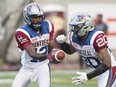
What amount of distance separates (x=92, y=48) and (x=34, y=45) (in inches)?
38.0

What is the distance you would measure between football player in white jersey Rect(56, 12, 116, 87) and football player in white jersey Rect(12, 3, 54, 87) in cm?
Result: 54

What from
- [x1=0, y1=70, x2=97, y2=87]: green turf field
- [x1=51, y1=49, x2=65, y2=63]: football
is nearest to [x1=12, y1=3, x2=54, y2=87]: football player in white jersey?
[x1=51, y1=49, x2=65, y2=63]: football

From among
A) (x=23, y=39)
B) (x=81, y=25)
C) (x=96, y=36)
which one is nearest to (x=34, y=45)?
(x=23, y=39)

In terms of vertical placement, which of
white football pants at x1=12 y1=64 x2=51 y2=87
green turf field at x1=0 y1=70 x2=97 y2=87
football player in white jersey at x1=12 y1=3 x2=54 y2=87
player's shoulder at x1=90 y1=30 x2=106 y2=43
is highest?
player's shoulder at x1=90 y1=30 x2=106 y2=43

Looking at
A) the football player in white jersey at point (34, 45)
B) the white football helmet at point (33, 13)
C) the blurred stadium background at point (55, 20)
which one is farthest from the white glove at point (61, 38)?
the blurred stadium background at point (55, 20)

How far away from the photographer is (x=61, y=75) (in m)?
12.6

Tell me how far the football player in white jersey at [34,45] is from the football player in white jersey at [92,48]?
54 centimetres

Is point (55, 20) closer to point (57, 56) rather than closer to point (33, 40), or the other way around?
point (33, 40)

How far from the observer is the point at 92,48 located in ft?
20.8

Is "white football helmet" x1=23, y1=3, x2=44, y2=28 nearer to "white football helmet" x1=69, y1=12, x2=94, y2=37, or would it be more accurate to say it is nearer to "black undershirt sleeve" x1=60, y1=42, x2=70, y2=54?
"black undershirt sleeve" x1=60, y1=42, x2=70, y2=54

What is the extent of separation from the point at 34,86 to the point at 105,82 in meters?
4.06

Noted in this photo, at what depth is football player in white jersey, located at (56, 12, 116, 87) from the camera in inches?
243

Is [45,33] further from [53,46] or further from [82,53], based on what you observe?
[82,53]

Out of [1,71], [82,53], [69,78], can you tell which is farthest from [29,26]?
[1,71]
